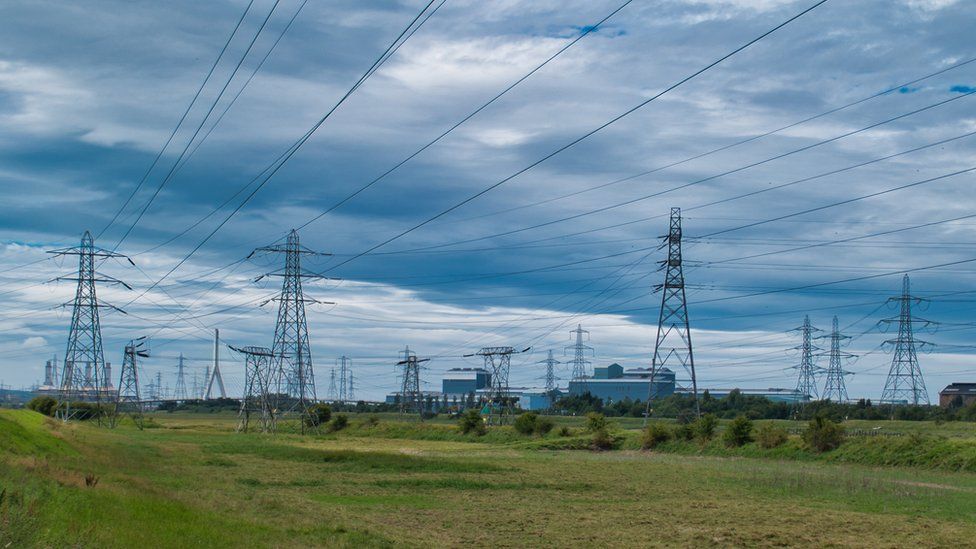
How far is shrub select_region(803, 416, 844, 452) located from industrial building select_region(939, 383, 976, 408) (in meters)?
102

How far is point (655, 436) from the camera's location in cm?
7688

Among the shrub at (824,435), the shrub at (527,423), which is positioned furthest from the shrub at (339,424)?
the shrub at (824,435)

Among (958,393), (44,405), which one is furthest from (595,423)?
(958,393)

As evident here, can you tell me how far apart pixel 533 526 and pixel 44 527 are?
13.9 meters

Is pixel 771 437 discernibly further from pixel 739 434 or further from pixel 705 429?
pixel 705 429

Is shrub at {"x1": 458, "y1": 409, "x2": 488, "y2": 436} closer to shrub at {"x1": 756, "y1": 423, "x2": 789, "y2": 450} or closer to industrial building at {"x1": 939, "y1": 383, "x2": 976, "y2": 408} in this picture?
shrub at {"x1": 756, "y1": 423, "x2": 789, "y2": 450}

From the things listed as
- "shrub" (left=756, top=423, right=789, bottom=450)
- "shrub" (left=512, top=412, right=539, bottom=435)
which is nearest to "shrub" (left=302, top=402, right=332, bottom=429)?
"shrub" (left=512, top=412, right=539, bottom=435)

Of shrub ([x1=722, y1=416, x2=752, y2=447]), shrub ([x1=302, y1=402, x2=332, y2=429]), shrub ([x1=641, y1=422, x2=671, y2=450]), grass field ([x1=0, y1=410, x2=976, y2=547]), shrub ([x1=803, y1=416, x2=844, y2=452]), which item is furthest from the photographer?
shrub ([x1=302, y1=402, x2=332, y2=429])

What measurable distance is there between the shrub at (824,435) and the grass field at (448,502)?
14.7ft

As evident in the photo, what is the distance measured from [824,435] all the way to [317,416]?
246ft

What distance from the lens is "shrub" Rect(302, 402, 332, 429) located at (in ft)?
390

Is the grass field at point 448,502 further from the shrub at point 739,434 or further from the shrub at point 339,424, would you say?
the shrub at point 339,424

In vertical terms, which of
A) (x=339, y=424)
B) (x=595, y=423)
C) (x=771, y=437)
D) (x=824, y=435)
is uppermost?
(x=824, y=435)

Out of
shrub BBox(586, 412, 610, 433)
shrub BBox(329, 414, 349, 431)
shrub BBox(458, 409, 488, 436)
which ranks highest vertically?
shrub BBox(586, 412, 610, 433)
